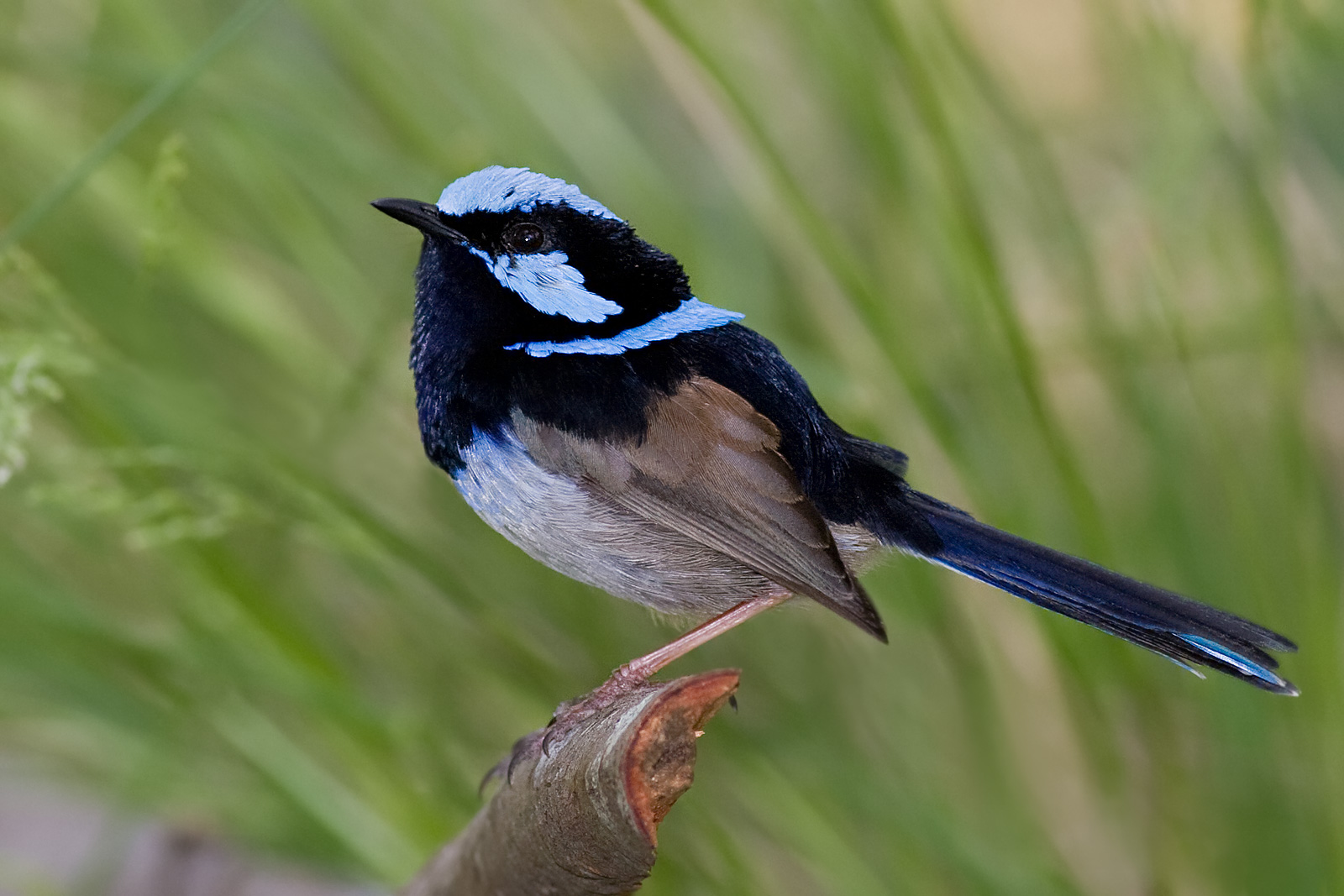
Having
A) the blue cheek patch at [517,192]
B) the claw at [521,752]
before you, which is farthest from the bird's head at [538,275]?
the claw at [521,752]

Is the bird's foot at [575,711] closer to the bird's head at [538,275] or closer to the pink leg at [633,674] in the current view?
the pink leg at [633,674]

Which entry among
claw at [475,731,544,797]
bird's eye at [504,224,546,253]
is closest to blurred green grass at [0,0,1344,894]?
claw at [475,731,544,797]

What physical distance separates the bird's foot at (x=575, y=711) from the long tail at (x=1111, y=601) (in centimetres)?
38

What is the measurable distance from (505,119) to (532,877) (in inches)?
50.7

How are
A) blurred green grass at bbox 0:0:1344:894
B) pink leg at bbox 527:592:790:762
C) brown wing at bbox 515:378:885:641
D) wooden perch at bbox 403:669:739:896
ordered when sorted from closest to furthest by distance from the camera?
wooden perch at bbox 403:669:739:896, brown wing at bbox 515:378:885:641, pink leg at bbox 527:592:790:762, blurred green grass at bbox 0:0:1344:894

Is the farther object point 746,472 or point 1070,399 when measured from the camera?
point 1070,399

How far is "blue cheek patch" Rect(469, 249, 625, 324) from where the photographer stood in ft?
4.97

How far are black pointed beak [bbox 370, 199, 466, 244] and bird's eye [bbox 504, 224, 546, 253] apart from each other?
0.06 m

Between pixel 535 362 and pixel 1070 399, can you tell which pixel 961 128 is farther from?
pixel 1070 399

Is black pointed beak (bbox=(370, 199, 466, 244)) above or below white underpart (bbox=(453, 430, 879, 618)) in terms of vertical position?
above

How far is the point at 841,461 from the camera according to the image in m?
1.60

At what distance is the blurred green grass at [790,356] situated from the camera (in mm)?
1911

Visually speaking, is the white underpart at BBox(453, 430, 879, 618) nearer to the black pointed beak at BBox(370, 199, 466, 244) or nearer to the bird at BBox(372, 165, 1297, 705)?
the bird at BBox(372, 165, 1297, 705)

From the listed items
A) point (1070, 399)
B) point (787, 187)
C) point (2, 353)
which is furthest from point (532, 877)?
point (1070, 399)
